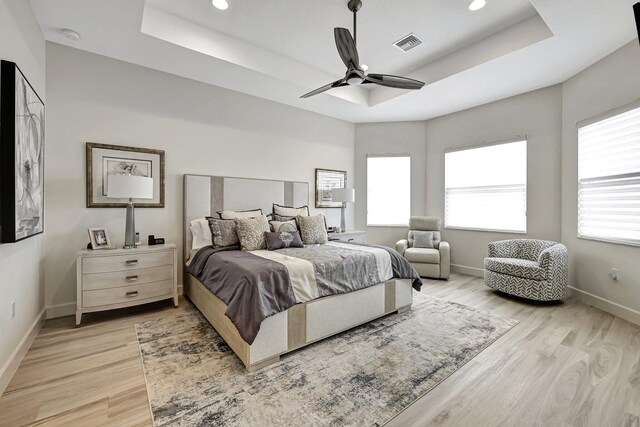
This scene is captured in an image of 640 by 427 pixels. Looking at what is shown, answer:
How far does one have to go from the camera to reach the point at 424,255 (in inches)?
186

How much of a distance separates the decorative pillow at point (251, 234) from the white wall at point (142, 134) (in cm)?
103

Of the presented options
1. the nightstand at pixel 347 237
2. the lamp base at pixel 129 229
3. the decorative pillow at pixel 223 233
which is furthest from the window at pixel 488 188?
the lamp base at pixel 129 229

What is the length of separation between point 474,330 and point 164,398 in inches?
107

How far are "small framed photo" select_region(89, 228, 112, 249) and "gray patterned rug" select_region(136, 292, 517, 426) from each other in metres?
0.98

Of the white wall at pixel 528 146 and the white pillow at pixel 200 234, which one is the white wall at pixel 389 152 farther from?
the white pillow at pixel 200 234

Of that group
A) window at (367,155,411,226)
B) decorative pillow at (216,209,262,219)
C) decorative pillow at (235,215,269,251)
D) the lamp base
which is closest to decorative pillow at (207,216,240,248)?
decorative pillow at (235,215,269,251)

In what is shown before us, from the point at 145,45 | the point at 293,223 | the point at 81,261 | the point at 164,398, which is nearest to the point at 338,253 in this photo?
the point at 293,223

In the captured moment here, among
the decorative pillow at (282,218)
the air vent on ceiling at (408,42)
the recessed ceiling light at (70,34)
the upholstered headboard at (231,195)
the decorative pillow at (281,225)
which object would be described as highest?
the air vent on ceiling at (408,42)

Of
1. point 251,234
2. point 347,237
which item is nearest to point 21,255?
point 251,234

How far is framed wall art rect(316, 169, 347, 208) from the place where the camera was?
5.16 meters

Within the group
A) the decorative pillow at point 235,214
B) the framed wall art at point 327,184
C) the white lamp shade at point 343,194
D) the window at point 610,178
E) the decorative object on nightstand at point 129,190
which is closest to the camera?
the decorative object on nightstand at point 129,190

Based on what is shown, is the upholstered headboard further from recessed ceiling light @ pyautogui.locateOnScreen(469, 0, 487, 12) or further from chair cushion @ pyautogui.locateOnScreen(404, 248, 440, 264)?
recessed ceiling light @ pyautogui.locateOnScreen(469, 0, 487, 12)

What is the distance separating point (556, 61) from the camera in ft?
10.9

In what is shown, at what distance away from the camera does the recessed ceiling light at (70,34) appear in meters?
2.74
